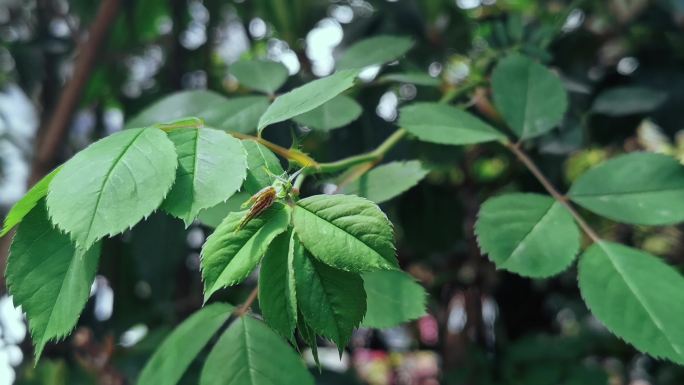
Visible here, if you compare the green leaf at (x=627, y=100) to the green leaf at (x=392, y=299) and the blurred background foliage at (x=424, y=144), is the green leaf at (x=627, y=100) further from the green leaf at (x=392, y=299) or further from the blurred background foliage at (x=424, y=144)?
the green leaf at (x=392, y=299)

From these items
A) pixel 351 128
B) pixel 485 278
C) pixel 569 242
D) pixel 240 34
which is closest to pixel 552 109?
pixel 569 242

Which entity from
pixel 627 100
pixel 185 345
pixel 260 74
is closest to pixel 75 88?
pixel 260 74

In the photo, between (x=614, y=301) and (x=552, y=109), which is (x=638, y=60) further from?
(x=614, y=301)

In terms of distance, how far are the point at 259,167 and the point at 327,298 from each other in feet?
0.29

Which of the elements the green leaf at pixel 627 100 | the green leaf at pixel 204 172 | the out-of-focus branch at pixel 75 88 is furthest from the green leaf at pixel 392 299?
the out-of-focus branch at pixel 75 88

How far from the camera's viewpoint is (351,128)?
0.82m

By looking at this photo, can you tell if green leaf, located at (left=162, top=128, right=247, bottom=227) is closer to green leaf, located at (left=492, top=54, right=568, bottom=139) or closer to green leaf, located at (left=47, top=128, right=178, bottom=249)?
green leaf, located at (left=47, top=128, right=178, bottom=249)

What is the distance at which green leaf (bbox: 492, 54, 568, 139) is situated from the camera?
0.62m

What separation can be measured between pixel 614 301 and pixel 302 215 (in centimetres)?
23

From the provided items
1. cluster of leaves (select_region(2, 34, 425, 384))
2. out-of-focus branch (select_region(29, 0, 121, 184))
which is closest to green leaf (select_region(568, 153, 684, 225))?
cluster of leaves (select_region(2, 34, 425, 384))

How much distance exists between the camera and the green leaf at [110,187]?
360 millimetres

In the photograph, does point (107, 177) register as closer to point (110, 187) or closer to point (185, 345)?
point (110, 187)

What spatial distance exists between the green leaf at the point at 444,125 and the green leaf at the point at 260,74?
0.13 meters

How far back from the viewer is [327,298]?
1.22 feet
